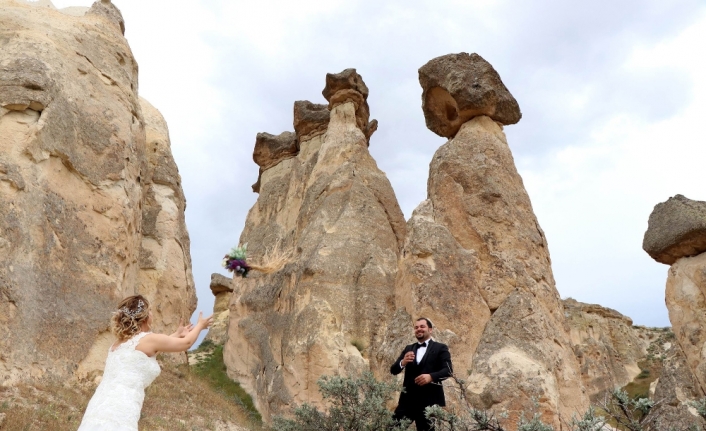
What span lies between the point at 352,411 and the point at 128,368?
326 centimetres

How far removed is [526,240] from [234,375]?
942 centimetres

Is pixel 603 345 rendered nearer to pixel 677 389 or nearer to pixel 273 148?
pixel 273 148

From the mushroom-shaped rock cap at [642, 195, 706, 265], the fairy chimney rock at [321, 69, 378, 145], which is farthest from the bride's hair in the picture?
the fairy chimney rock at [321, 69, 378, 145]

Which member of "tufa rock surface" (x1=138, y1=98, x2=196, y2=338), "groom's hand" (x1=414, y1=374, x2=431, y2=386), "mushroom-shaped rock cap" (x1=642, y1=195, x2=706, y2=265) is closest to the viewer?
"groom's hand" (x1=414, y1=374, x2=431, y2=386)

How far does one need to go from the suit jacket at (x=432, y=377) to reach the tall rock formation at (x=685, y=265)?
17.2ft

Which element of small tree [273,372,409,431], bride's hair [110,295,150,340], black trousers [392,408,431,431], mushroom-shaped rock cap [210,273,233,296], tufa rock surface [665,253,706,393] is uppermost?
mushroom-shaped rock cap [210,273,233,296]

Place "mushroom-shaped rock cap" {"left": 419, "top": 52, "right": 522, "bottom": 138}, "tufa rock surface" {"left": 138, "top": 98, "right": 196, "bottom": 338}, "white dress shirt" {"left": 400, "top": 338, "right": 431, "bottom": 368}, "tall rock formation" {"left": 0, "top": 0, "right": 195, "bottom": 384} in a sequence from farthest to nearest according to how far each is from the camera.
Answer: "mushroom-shaped rock cap" {"left": 419, "top": 52, "right": 522, "bottom": 138} < "tufa rock surface" {"left": 138, "top": 98, "right": 196, "bottom": 338} < "tall rock formation" {"left": 0, "top": 0, "right": 195, "bottom": 384} < "white dress shirt" {"left": 400, "top": 338, "right": 431, "bottom": 368}

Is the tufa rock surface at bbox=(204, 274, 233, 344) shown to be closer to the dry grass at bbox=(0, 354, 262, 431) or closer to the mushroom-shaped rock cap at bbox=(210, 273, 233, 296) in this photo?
the mushroom-shaped rock cap at bbox=(210, 273, 233, 296)

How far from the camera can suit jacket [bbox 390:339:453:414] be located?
517 centimetres

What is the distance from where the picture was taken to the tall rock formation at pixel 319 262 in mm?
12633

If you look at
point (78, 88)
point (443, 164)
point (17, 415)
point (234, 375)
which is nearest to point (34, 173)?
point (78, 88)

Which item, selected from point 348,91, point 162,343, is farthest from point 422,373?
point 348,91

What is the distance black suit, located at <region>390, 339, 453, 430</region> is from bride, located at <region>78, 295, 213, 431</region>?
2258 mm

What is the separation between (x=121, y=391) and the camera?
3.45 metres
